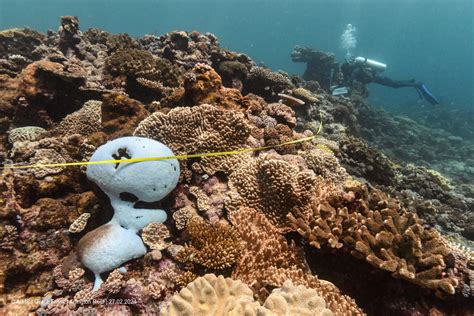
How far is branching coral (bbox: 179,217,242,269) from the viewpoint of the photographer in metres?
3.29

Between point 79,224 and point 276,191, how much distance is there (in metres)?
2.68

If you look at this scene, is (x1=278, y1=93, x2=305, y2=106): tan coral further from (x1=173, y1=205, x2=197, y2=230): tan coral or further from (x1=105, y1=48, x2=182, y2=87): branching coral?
(x1=173, y1=205, x2=197, y2=230): tan coral

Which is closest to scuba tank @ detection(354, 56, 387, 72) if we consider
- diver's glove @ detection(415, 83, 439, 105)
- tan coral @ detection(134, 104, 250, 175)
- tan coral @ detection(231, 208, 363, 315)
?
diver's glove @ detection(415, 83, 439, 105)

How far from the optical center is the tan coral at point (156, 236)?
355cm

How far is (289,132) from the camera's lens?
5.86 meters

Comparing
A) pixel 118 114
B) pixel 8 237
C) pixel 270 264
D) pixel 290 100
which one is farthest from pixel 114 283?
pixel 290 100

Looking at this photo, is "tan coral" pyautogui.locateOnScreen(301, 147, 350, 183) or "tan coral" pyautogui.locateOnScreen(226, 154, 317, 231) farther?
"tan coral" pyautogui.locateOnScreen(301, 147, 350, 183)

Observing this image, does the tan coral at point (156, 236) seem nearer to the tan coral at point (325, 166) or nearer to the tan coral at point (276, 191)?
the tan coral at point (276, 191)

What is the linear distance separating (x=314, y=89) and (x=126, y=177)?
1419cm

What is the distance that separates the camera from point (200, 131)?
460 cm

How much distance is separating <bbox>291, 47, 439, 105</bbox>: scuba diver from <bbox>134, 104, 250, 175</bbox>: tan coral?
61.5ft

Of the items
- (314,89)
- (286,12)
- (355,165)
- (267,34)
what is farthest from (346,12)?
(355,165)

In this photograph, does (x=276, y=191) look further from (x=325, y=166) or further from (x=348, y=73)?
(x=348, y=73)

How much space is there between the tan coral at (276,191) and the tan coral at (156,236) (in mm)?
909
